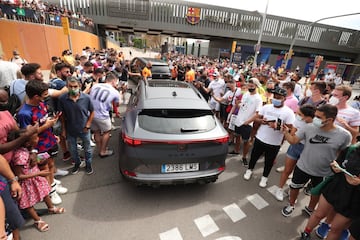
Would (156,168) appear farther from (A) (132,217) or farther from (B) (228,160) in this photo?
(B) (228,160)

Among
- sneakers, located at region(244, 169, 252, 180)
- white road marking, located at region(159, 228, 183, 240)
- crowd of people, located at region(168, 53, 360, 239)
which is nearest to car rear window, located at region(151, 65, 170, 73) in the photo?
crowd of people, located at region(168, 53, 360, 239)

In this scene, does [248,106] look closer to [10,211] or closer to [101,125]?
[101,125]

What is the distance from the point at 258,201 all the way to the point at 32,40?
16.1 meters

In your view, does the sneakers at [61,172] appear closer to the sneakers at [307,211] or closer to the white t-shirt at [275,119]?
the white t-shirt at [275,119]

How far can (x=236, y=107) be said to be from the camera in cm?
451

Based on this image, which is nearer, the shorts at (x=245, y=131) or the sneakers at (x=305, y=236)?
the sneakers at (x=305, y=236)

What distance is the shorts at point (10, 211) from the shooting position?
1.78 m

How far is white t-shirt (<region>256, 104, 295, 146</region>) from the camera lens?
10.3 feet

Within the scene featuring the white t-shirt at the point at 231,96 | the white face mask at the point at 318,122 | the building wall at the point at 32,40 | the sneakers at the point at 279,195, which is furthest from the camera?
the building wall at the point at 32,40

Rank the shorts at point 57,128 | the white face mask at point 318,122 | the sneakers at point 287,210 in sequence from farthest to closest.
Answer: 1. the shorts at point 57,128
2. the sneakers at point 287,210
3. the white face mask at point 318,122

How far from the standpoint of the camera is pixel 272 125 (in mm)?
3059

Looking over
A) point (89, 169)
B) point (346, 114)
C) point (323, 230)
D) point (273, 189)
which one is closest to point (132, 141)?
point (89, 169)

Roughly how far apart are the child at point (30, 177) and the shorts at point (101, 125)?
1.56 metres

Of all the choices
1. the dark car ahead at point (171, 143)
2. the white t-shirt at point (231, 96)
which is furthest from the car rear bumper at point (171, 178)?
the white t-shirt at point (231, 96)
